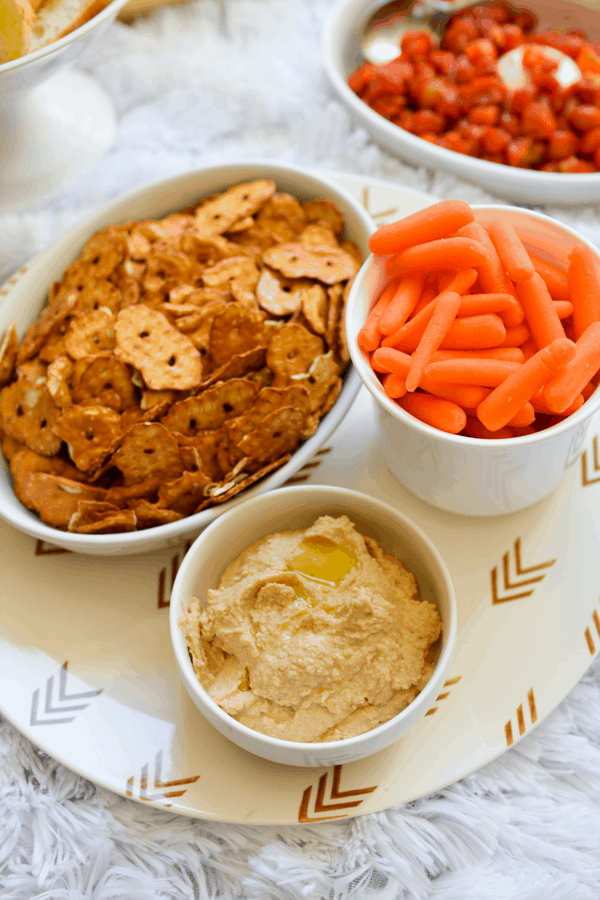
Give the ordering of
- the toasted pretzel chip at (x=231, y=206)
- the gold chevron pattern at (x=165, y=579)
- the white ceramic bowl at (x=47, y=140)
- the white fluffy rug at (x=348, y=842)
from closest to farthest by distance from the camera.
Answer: the white fluffy rug at (x=348, y=842), the gold chevron pattern at (x=165, y=579), the toasted pretzel chip at (x=231, y=206), the white ceramic bowl at (x=47, y=140)

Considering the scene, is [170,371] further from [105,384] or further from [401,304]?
[401,304]

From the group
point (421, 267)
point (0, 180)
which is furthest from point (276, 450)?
point (0, 180)

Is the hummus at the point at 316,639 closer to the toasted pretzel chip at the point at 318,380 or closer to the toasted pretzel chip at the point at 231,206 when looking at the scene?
the toasted pretzel chip at the point at 318,380

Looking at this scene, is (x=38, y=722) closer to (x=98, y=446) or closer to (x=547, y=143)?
(x=98, y=446)

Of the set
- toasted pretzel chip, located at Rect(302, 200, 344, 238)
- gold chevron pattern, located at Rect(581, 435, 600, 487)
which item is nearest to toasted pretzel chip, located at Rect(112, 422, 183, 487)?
toasted pretzel chip, located at Rect(302, 200, 344, 238)

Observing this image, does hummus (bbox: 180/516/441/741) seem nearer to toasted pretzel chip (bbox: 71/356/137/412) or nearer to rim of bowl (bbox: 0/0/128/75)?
toasted pretzel chip (bbox: 71/356/137/412)

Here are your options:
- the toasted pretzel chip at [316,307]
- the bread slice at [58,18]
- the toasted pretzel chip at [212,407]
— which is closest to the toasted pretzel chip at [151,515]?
the toasted pretzel chip at [212,407]
